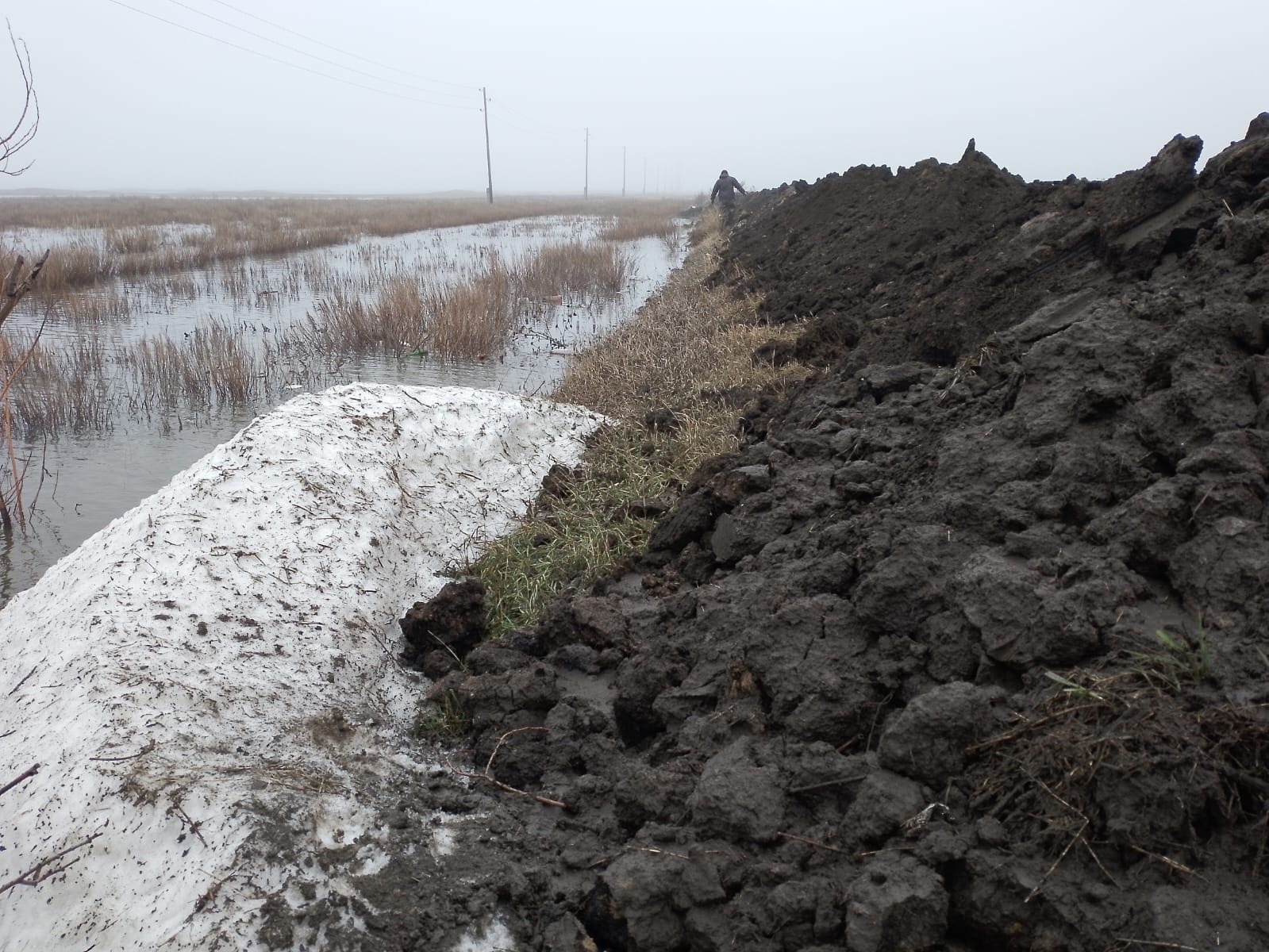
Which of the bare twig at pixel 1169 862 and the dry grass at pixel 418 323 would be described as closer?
the bare twig at pixel 1169 862

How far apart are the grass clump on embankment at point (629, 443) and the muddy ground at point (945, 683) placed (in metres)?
0.43

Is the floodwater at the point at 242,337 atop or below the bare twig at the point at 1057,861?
below

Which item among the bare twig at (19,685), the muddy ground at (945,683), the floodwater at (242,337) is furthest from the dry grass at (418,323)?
the bare twig at (19,685)

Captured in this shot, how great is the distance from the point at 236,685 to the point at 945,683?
257 cm

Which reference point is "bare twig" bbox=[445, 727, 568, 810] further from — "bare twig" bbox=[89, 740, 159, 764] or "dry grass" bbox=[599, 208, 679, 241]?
"dry grass" bbox=[599, 208, 679, 241]

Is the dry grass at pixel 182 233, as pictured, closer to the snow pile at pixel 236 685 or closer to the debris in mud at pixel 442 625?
the snow pile at pixel 236 685

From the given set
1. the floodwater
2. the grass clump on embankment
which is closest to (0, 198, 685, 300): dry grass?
the floodwater

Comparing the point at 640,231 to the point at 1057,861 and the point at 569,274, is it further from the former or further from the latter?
the point at 1057,861

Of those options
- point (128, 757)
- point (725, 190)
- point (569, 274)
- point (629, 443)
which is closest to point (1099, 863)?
point (128, 757)

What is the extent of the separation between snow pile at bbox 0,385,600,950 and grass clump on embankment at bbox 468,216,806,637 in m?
0.39

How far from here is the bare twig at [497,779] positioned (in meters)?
3.00

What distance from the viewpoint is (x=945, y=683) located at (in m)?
2.67

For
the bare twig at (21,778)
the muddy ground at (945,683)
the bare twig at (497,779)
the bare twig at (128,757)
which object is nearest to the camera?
the bare twig at (21,778)

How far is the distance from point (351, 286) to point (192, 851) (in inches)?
619
